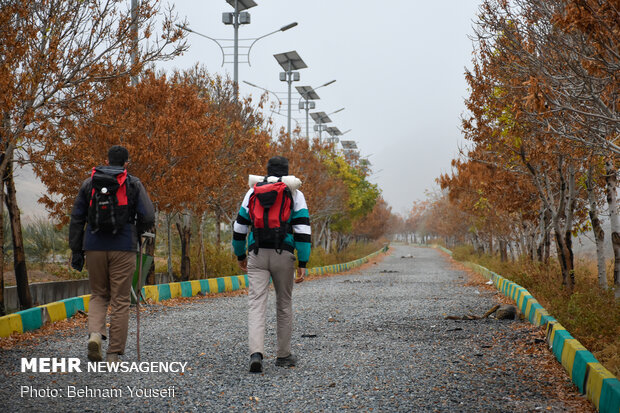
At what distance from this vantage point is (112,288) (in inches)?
247

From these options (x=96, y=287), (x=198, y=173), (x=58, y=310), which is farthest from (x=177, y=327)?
(x=198, y=173)

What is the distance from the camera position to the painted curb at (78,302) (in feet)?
27.6

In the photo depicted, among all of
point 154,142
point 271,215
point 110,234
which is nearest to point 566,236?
point 154,142

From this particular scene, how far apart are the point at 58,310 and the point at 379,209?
72.9m

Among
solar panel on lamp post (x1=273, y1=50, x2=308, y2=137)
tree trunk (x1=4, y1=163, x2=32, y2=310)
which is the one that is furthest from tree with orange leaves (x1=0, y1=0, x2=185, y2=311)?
solar panel on lamp post (x1=273, y1=50, x2=308, y2=137)

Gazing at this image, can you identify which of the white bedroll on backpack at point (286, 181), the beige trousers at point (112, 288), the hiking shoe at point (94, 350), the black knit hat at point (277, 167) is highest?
the black knit hat at point (277, 167)

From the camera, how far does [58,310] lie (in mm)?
9828

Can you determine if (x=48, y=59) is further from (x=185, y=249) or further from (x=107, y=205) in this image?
(x=185, y=249)

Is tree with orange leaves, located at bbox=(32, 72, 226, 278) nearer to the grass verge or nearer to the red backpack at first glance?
the red backpack

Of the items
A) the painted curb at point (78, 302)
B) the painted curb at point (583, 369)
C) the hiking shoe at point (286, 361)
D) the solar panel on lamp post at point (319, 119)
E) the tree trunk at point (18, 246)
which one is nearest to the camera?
the painted curb at point (583, 369)

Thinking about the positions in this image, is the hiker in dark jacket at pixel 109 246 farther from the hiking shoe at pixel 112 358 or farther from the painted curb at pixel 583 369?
the painted curb at pixel 583 369

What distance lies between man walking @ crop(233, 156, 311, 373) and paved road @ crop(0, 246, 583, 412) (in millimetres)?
355

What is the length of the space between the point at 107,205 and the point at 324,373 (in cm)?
251

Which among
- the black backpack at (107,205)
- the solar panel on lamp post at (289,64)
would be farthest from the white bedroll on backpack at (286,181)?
the solar panel on lamp post at (289,64)
